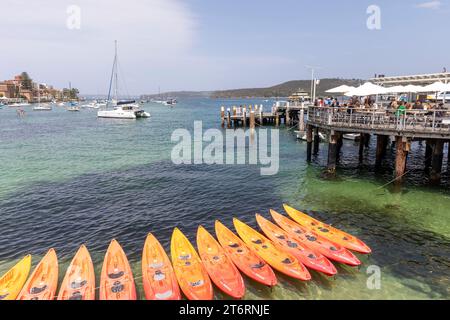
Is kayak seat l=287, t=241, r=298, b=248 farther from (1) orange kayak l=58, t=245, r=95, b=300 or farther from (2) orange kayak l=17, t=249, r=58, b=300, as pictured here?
(2) orange kayak l=17, t=249, r=58, b=300

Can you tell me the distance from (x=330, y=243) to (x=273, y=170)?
14701mm

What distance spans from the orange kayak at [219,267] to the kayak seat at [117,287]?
10.2 ft

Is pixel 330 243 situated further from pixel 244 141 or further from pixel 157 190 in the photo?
pixel 244 141

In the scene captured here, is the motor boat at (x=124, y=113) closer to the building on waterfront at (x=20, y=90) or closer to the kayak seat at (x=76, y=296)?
the kayak seat at (x=76, y=296)

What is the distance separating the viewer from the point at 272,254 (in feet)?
43.3

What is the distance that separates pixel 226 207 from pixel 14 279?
37.1 feet

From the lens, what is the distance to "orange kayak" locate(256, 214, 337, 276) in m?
12.1

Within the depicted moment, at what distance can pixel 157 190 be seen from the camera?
23.4 m

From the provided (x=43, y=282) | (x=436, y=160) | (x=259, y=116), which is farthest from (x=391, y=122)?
(x=259, y=116)

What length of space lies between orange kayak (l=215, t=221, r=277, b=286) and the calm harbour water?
0.48m

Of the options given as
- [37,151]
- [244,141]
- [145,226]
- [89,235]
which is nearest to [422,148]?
[244,141]

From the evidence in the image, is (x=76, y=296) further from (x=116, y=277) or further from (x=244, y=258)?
(x=244, y=258)

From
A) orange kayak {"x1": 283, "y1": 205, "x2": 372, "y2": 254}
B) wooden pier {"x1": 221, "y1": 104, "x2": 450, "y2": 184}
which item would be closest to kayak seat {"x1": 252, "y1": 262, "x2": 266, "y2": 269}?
orange kayak {"x1": 283, "y1": 205, "x2": 372, "y2": 254}

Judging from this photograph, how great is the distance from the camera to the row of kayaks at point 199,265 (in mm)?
10992
